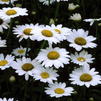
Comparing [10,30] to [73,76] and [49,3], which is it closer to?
[49,3]

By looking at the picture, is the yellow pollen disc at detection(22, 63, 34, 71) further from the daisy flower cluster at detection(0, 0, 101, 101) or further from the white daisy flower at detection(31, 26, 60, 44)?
the white daisy flower at detection(31, 26, 60, 44)

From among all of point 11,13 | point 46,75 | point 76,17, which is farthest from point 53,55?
point 76,17

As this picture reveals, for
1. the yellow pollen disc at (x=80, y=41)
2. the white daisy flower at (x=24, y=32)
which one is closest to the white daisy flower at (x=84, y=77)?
the yellow pollen disc at (x=80, y=41)

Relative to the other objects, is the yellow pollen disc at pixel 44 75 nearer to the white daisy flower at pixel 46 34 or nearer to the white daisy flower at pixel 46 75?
the white daisy flower at pixel 46 75

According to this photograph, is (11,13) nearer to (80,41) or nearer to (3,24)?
(3,24)

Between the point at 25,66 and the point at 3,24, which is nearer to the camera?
the point at 25,66

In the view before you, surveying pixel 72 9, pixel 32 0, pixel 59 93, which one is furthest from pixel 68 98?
pixel 32 0
